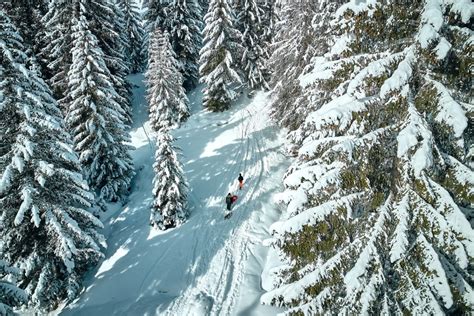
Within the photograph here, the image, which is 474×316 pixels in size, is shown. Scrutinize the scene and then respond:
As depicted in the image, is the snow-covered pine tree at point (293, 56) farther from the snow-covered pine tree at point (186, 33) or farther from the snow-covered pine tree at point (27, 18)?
the snow-covered pine tree at point (27, 18)

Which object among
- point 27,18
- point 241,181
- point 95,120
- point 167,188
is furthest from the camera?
point 27,18

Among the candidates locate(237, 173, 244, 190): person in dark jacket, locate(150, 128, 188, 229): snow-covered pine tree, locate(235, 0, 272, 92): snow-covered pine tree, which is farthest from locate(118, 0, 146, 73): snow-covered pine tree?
locate(237, 173, 244, 190): person in dark jacket

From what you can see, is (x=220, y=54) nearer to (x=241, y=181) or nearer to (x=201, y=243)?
(x=241, y=181)

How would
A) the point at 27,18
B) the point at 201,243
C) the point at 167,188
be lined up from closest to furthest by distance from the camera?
the point at 201,243
the point at 167,188
the point at 27,18

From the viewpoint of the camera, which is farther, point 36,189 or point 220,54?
point 220,54

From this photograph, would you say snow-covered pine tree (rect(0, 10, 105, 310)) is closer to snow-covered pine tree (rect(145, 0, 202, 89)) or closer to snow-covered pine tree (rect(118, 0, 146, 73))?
snow-covered pine tree (rect(145, 0, 202, 89))

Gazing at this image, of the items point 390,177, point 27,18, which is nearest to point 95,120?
point 27,18

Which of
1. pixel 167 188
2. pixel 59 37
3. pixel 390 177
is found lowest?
pixel 167 188

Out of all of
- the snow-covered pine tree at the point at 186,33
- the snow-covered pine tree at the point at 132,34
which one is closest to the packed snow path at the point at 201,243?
the snow-covered pine tree at the point at 186,33
